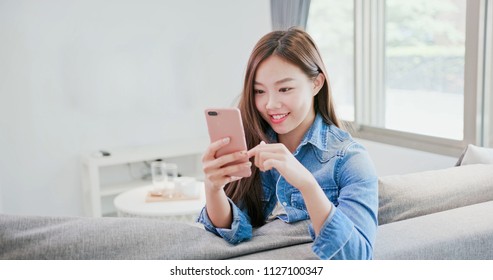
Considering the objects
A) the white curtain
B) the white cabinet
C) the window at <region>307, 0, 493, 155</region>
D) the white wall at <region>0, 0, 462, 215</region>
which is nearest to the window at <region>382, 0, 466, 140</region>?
the window at <region>307, 0, 493, 155</region>

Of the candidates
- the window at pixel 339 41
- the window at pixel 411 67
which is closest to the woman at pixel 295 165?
the window at pixel 411 67

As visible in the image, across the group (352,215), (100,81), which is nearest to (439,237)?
(352,215)

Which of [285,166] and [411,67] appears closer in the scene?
[285,166]

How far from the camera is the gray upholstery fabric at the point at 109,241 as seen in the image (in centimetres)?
86

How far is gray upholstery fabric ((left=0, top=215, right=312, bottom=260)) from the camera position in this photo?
862 millimetres

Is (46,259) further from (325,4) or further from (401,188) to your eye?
(325,4)

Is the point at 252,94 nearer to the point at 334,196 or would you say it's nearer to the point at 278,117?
the point at 278,117

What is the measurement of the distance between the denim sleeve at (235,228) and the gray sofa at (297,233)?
0.07ft

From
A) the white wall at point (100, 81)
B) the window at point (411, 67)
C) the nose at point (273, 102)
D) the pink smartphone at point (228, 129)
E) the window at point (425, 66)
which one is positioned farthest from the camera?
the white wall at point (100, 81)

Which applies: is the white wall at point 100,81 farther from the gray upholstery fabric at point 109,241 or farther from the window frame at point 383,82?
the gray upholstery fabric at point 109,241

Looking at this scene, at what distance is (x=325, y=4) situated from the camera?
3682mm

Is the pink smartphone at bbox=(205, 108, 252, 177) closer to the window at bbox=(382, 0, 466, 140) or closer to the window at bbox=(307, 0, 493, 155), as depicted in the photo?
the window at bbox=(307, 0, 493, 155)

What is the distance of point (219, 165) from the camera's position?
1.04 meters

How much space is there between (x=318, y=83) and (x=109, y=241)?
56 cm
